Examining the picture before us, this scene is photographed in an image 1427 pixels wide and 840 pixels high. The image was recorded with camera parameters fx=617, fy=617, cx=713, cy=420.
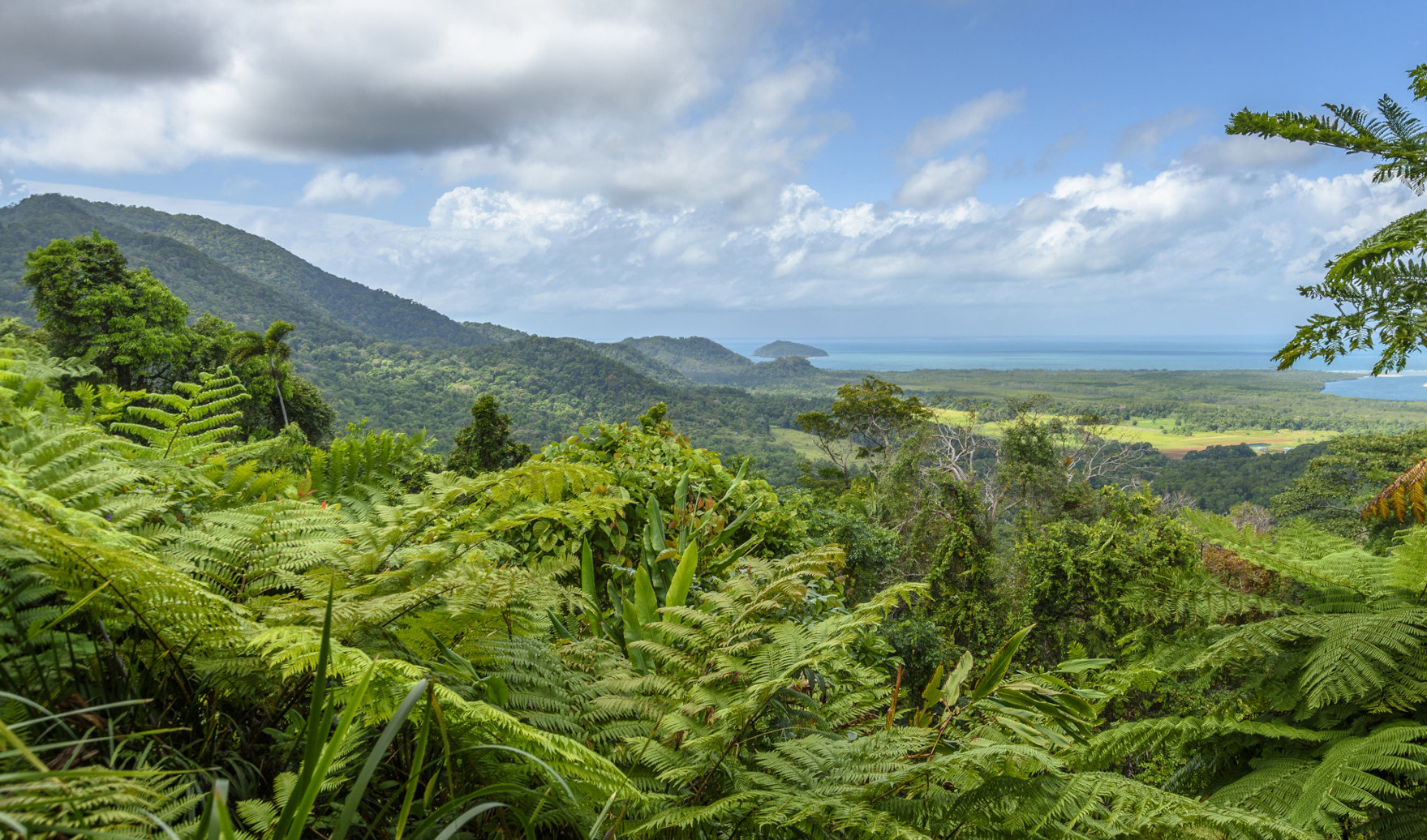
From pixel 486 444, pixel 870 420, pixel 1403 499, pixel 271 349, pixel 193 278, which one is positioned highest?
pixel 193 278

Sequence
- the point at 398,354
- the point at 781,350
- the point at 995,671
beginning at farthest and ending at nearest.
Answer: the point at 781,350
the point at 398,354
the point at 995,671

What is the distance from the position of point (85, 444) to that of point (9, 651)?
1.30 ft


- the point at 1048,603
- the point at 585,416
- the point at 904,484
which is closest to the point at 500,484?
the point at 1048,603

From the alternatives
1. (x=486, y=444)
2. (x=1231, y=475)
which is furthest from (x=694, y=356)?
(x=486, y=444)

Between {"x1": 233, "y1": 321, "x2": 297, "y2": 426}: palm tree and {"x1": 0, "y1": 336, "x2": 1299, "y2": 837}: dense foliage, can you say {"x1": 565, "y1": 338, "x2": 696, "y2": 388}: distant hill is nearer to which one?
{"x1": 233, "y1": 321, "x2": 297, "y2": 426}: palm tree

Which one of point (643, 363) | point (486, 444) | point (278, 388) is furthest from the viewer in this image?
point (643, 363)

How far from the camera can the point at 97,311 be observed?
1623cm

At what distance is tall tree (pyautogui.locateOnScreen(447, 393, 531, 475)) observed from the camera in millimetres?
14531

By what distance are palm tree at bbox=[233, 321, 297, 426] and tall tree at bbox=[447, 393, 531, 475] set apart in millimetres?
6867

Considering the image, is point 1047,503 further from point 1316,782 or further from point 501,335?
point 501,335

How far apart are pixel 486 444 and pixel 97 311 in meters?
11.3

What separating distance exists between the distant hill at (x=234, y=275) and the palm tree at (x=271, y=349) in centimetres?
5989

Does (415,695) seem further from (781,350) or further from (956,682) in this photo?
(781,350)

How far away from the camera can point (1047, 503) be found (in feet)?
53.6
